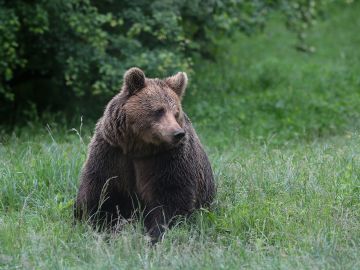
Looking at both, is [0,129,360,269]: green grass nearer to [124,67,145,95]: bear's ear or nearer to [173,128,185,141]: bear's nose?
[173,128,185,141]: bear's nose

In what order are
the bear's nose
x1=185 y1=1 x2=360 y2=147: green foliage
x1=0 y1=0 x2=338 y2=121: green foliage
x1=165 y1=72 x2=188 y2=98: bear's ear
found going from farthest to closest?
x1=185 y1=1 x2=360 y2=147: green foliage < x1=0 y1=0 x2=338 y2=121: green foliage < x1=165 y1=72 x2=188 y2=98: bear's ear < the bear's nose

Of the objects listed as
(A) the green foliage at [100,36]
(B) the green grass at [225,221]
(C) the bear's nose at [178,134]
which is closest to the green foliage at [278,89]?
(A) the green foliage at [100,36]

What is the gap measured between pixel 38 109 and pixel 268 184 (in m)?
6.05

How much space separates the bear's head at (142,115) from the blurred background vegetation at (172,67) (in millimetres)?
3378

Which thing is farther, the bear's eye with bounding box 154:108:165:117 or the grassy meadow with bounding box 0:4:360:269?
the bear's eye with bounding box 154:108:165:117

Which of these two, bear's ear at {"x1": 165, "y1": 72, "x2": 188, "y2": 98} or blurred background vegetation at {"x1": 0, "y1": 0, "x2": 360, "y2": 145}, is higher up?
bear's ear at {"x1": 165, "y1": 72, "x2": 188, "y2": 98}

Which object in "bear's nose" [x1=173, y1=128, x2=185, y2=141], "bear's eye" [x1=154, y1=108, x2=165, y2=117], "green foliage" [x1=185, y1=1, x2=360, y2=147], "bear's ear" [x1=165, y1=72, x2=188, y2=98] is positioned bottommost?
"green foliage" [x1=185, y1=1, x2=360, y2=147]

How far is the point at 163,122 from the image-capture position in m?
5.45

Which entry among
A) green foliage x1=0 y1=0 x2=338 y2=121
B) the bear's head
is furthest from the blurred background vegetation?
the bear's head

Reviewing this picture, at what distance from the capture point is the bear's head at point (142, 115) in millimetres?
5492

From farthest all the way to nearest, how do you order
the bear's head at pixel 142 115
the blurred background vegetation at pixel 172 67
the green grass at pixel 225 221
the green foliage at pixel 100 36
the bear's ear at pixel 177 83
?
the blurred background vegetation at pixel 172 67, the green foliage at pixel 100 36, the bear's ear at pixel 177 83, the bear's head at pixel 142 115, the green grass at pixel 225 221

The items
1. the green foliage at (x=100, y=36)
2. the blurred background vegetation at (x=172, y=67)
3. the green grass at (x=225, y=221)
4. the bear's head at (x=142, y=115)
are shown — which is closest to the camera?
the green grass at (x=225, y=221)

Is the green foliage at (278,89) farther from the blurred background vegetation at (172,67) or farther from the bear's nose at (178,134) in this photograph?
the bear's nose at (178,134)

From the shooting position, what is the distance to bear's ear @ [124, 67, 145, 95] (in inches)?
219
